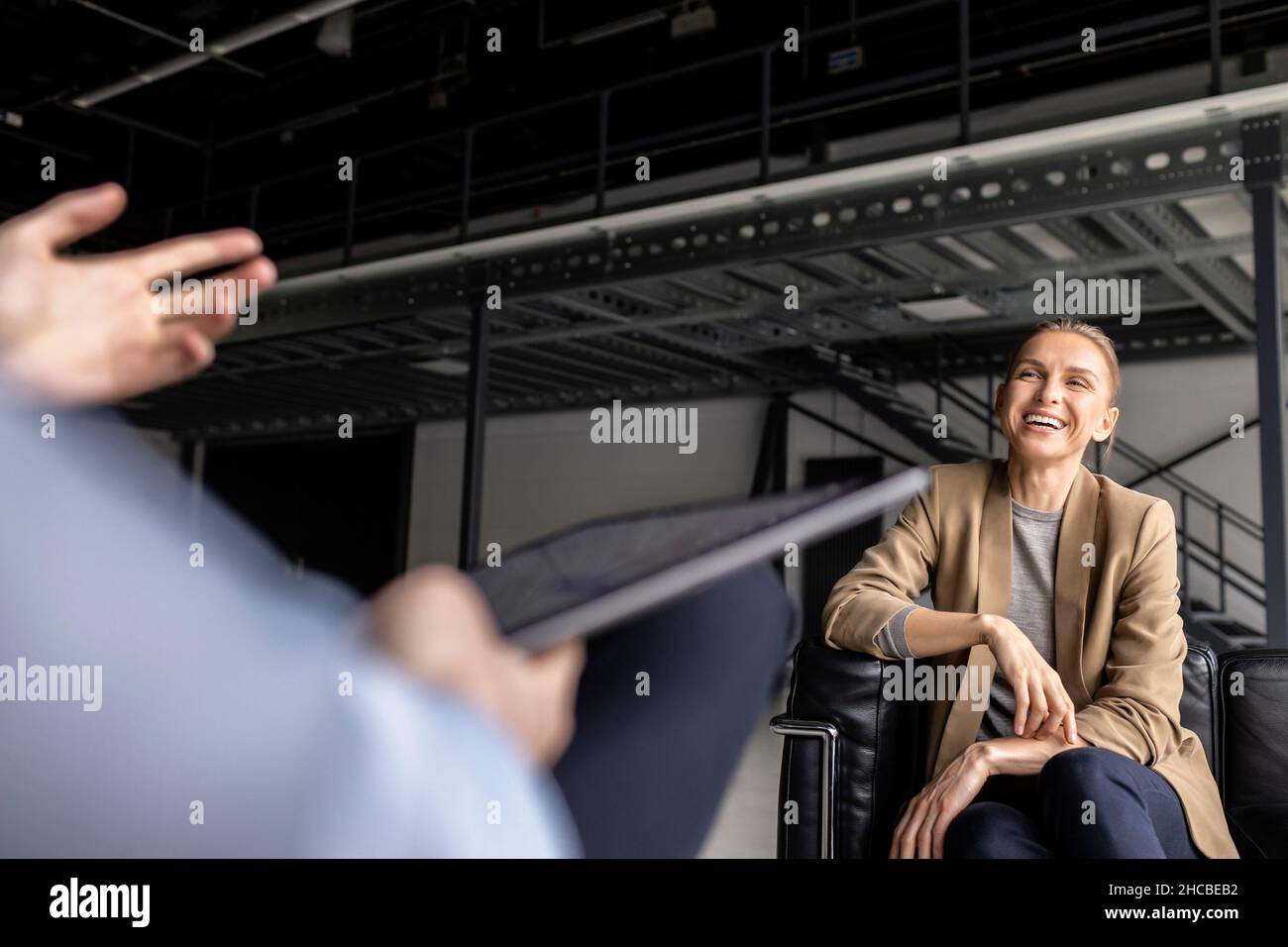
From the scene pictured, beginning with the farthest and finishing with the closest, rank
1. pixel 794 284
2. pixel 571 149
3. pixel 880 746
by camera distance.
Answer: pixel 571 149, pixel 794 284, pixel 880 746

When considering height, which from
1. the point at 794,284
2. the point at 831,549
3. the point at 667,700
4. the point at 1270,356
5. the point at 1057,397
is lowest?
the point at 667,700

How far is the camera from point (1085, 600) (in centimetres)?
198

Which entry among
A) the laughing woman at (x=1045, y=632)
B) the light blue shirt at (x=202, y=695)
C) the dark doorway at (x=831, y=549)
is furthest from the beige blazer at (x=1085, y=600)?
the dark doorway at (x=831, y=549)

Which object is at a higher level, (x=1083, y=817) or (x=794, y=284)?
(x=794, y=284)

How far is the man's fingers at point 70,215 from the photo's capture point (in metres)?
0.61

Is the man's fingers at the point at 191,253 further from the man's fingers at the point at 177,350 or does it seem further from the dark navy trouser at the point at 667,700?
the dark navy trouser at the point at 667,700

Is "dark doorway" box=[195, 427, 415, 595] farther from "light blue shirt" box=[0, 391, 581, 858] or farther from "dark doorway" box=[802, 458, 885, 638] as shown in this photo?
"light blue shirt" box=[0, 391, 581, 858]

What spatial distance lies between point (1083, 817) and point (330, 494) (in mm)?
15095

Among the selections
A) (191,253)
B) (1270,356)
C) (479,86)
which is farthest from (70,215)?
(479,86)

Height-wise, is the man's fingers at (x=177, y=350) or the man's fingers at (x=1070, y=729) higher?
the man's fingers at (x=177, y=350)

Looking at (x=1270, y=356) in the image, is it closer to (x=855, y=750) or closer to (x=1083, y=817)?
(x=855, y=750)

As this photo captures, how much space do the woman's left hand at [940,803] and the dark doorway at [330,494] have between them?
1306cm

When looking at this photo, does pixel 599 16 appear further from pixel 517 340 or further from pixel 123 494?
pixel 123 494

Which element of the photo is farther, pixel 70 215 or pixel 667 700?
pixel 667 700
